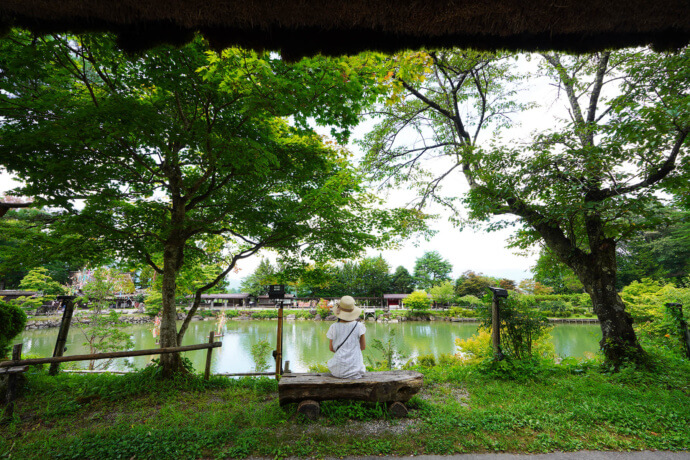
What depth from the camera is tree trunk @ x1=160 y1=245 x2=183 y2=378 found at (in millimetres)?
4629

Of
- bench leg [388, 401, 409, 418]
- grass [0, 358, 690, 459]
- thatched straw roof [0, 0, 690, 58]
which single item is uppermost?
thatched straw roof [0, 0, 690, 58]

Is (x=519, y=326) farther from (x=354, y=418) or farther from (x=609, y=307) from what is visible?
(x=354, y=418)

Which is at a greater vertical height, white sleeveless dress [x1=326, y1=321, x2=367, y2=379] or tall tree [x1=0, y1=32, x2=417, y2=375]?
tall tree [x1=0, y1=32, x2=417, y2=375]

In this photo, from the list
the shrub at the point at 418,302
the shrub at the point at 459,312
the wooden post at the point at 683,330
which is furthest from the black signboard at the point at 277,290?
the shrub at the point at 418,302

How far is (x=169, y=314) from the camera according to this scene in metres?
4.72

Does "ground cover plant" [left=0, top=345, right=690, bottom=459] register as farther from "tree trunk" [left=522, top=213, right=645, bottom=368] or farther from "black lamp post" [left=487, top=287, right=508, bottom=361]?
"tree trunk" [left=522, top=213, right=645, bottom=368]

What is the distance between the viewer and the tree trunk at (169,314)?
463 centimetres

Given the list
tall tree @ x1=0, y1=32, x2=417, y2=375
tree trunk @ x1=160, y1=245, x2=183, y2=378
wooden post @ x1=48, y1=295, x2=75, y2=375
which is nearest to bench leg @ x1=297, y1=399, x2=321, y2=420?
tall tree @ x1=0, y1=32, x2=417, y2=375

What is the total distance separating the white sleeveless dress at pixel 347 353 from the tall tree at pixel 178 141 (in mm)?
1917

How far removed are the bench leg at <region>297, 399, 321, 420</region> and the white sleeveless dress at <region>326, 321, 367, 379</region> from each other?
1.32ft

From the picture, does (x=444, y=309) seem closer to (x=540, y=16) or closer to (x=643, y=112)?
(x=643, y=112)

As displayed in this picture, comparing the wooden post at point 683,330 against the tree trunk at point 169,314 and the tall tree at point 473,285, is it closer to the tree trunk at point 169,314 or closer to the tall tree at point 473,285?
the tree trunk at point 169,314

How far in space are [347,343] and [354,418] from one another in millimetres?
790

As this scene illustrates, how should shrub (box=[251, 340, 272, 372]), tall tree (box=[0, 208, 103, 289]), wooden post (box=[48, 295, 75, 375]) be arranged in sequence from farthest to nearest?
shrub (box=[251, 340, 272, 372]) → wooden post (box=[48, 295, 75, 375]) → tall tree (box=[0, 208, 103, 289])
